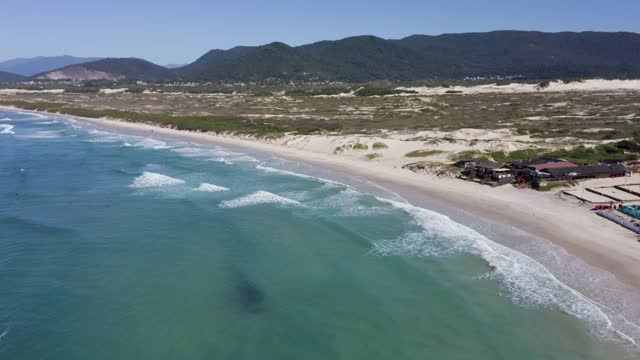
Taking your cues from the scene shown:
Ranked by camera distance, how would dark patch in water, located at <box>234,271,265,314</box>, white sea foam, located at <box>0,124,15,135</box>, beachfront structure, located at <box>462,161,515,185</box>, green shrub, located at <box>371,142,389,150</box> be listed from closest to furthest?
dark patch in water, located at <box>234,271,265,314</box> < beachfront structure, located at <box>462,161,515,185</box> < green shrub, located at <box>371,142,389,150</box> < white sea foam, located at <box>0,124,15,135</box>

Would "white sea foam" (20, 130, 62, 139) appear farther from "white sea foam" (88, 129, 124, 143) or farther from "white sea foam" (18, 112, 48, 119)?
"white sea foam" (18, 112, 48, 119)

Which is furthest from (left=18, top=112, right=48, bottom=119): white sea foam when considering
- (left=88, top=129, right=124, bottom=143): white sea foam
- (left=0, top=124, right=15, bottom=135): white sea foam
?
(left=88, top=129, right=124, bottom=143): white sea foam

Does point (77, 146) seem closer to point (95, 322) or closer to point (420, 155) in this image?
point (420, 155)

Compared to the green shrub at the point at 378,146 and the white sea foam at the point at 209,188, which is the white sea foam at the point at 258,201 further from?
the green shrub at the point at 378,146

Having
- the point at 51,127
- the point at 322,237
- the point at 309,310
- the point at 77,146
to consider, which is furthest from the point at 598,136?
the point at 51,127

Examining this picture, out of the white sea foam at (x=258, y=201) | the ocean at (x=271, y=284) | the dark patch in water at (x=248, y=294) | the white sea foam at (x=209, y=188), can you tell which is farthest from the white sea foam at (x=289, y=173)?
the dark patch in water at (x=248, y=294)

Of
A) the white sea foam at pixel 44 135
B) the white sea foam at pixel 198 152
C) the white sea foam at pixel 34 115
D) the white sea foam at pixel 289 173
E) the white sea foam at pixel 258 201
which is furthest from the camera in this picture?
the white sea foam at pixel 34 115
